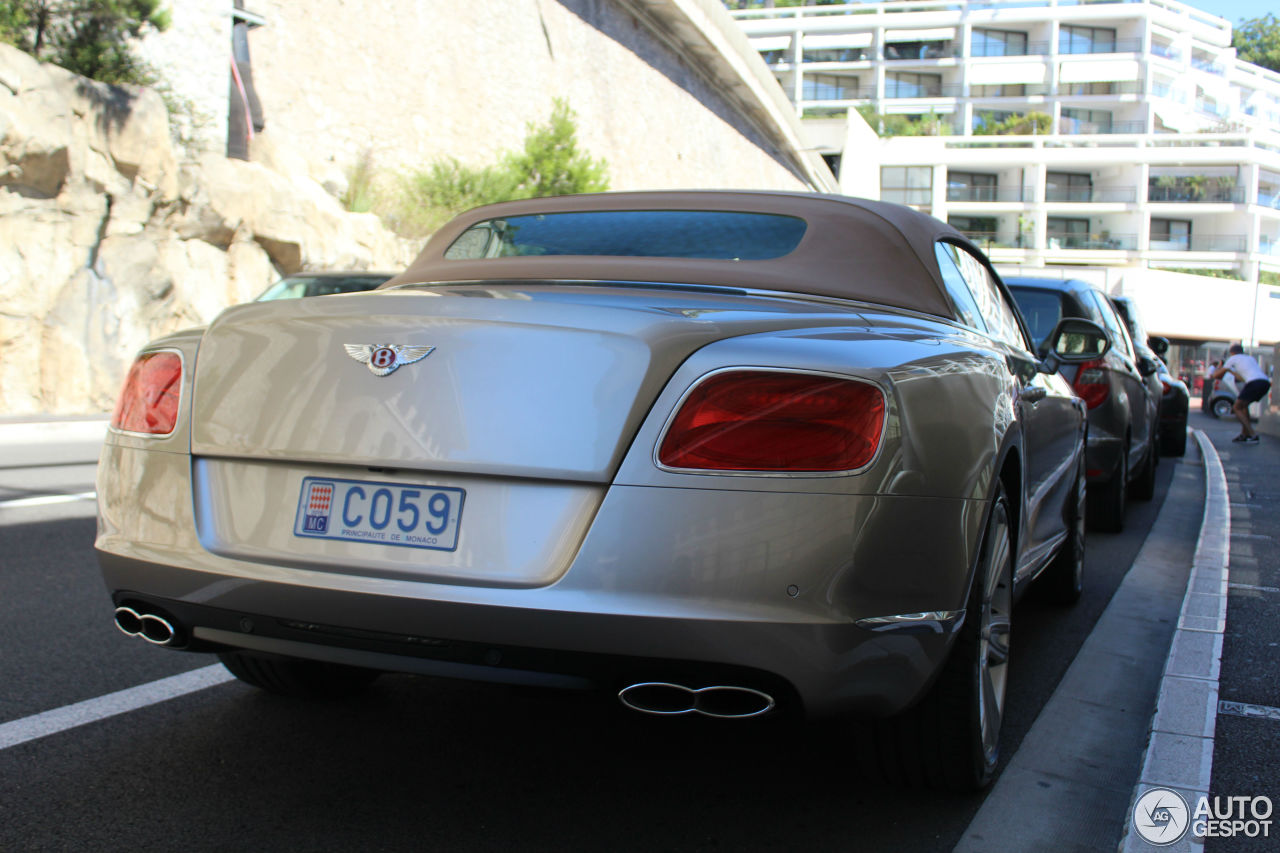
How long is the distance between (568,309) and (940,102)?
9588 centimetres

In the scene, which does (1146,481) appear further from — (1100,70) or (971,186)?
(1100,70)

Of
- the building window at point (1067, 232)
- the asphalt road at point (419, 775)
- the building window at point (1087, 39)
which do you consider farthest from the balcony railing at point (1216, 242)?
the asphalt road at point (419, 775)

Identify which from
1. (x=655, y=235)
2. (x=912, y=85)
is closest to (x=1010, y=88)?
(x=912, y=85)

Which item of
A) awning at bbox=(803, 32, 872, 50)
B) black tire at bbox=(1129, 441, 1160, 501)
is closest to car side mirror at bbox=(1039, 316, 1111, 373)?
black tire at bbox=(1129, 441, 1160, 501)

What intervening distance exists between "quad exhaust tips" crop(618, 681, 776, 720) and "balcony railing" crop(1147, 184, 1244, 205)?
266ft

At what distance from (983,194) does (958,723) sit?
7947cm

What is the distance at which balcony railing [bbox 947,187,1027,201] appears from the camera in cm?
7719

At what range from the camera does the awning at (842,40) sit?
94500 mm

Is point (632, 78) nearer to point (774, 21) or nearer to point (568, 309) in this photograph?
point (568, 309)

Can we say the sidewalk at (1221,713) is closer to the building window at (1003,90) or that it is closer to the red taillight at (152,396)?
the red taillight at (152,396)

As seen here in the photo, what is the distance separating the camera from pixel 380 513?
2.45 metres


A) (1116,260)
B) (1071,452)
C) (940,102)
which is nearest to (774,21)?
(940,102)

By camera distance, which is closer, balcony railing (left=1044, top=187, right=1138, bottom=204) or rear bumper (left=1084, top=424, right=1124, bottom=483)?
rear bumper (left=1084, top=424, right=1124, bottom=483)

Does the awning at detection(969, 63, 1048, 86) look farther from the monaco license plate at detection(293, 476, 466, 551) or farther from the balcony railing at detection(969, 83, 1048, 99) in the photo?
the monaco license plate at detection(293, 476, 466, 551)
